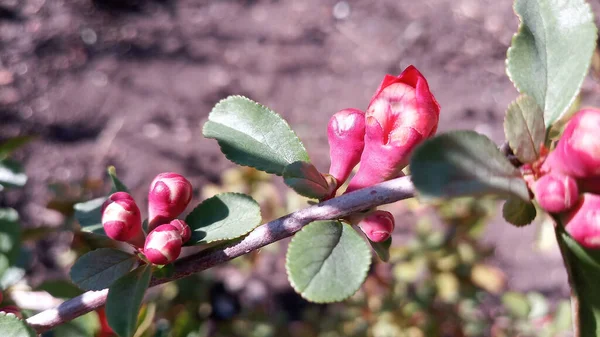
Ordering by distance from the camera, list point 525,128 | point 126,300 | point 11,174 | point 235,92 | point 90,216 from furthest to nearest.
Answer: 1. point 235,92
2. point 11,174
3. point 90,216
4. point 126,300
5. point 525,128

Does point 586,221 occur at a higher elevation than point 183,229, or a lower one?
higher

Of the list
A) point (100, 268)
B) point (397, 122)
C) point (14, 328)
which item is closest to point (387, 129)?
point (397, 122)

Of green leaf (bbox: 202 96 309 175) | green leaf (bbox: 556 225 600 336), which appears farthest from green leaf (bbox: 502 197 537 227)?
green leaf (bbox: 202 96 309 175)

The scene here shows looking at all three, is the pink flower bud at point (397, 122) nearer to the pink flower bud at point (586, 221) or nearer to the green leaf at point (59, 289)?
the pink flower bud at point (586, 221)

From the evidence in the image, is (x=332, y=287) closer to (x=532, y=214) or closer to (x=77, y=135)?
(x=532, y=214)

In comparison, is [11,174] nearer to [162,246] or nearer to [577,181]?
[162,246]

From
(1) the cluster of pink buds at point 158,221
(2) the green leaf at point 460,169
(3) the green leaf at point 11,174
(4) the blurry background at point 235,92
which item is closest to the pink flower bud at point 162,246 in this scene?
(1) the cluster of pink buds at point 158,221
